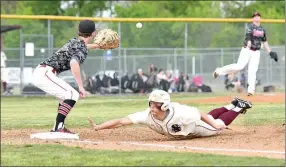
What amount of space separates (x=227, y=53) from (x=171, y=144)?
820 inches

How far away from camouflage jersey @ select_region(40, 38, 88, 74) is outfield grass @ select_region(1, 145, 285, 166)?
210 centimetres

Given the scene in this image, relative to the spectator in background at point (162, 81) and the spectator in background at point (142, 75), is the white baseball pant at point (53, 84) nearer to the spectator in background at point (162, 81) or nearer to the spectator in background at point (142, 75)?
the spectator in background at point (142, 75)

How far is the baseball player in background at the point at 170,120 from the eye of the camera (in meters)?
10.0

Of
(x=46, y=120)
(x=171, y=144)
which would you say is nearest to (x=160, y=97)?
(x=171, y=144)

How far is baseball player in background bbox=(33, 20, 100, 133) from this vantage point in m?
10.7

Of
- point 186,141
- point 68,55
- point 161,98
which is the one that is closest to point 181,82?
point 68,55

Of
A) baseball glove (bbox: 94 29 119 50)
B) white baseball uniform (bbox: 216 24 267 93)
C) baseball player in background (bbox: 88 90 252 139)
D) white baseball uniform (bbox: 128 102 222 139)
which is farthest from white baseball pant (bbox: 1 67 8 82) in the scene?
white baseball uniform (bbox: 128 102 222 139)

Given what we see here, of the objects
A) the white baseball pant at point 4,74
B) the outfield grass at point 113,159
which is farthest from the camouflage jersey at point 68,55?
the white baseball pant at point 4,74

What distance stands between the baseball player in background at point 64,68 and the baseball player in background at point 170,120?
54cm

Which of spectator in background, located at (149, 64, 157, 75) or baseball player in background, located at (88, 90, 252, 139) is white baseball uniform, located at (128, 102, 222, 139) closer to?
baseball player in background, located at (88, 90, 252, 139)

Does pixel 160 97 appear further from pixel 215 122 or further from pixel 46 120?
pixel 46 120

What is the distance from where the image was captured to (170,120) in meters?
10.3

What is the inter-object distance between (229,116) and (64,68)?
2.53 m

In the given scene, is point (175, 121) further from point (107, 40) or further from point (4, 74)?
point (4, 74)
